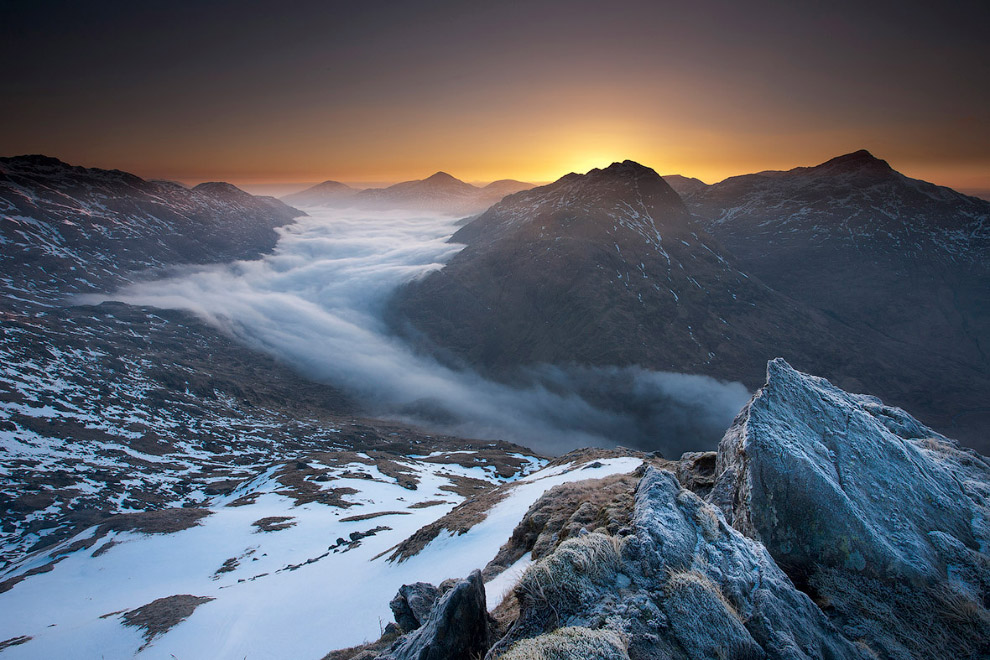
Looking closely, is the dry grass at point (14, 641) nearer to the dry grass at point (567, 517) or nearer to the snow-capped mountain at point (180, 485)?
the snow-capped mountain at point (180, 485)

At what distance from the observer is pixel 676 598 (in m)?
6.45

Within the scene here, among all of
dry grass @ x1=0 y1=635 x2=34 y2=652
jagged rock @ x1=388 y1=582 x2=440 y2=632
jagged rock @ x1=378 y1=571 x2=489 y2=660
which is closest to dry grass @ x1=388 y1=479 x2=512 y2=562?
jagged rock @ x1=388 y1=582 x2=440 y2=632

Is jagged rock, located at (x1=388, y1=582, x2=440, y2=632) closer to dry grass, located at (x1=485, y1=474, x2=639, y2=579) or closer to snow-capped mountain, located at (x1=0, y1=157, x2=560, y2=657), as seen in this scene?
dry grass, located at (x1=485, y1=474, x2=639, y2=579)

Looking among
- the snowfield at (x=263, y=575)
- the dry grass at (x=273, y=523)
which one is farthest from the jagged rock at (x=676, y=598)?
the dry grass at (x=273, y=523)

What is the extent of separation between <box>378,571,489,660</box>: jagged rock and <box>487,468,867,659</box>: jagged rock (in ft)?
3.92

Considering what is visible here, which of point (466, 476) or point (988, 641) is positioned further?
point (466, 476)

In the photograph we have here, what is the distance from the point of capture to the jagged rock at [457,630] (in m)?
7.24

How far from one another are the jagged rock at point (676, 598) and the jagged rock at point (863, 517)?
141cm

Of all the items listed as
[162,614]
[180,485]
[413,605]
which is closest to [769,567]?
[413,605]

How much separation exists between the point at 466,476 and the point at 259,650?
6667 centimetres

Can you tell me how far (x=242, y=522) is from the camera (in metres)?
48.6

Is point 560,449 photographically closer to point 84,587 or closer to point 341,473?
point 341,473

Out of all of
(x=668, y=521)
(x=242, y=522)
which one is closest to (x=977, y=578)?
(x=668, y=521)

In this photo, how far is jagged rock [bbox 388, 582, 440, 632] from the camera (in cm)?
1159
